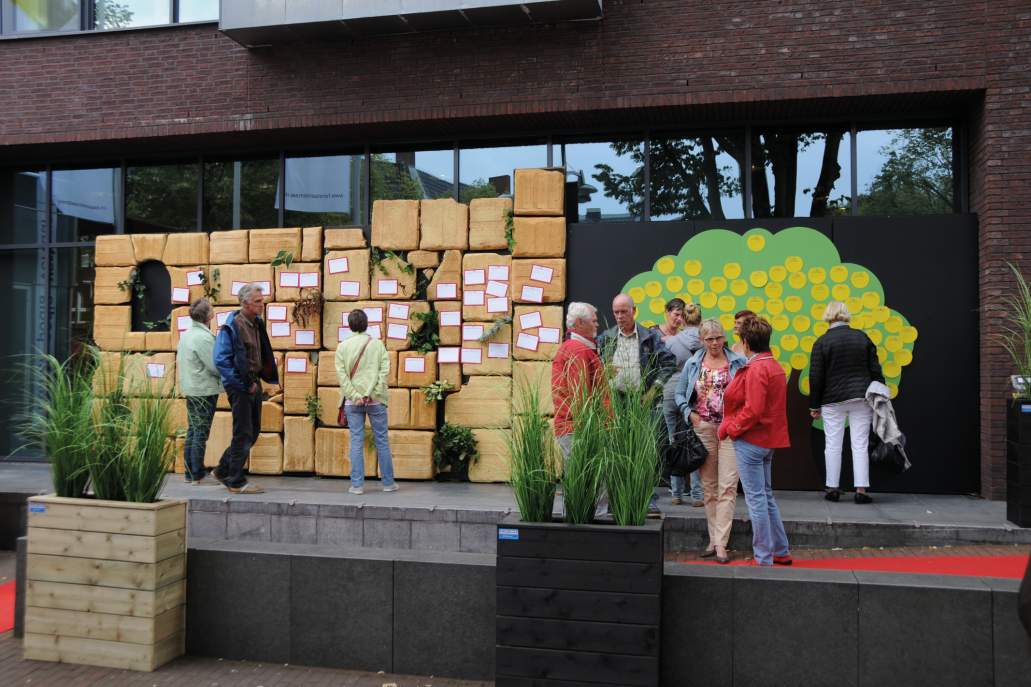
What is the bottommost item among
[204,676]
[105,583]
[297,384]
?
[204,676]

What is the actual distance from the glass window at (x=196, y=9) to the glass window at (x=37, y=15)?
5.76 feet

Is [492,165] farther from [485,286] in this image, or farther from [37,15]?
[37,15]

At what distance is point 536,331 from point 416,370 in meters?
1.53

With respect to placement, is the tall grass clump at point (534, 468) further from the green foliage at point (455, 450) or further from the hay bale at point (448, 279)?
the hay bale at point (448, 279)

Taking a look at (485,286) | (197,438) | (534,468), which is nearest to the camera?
(534,468)

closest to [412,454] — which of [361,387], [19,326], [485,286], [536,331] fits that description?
[361,387]

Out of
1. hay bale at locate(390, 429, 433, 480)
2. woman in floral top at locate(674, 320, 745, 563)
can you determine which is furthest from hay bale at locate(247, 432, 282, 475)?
woman in floral top at locate(674, 320, 745, 563)

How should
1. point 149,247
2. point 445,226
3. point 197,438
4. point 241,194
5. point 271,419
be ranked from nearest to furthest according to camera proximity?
point 197,438 < point 445,226 < point 271,419 < point 149,247 < point 241,194

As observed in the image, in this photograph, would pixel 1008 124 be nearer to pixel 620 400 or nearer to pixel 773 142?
pixel 773 142

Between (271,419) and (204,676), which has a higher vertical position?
(271,419)

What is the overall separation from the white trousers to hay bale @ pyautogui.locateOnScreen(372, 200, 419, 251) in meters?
5.13

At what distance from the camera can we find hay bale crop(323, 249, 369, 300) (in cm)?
1062

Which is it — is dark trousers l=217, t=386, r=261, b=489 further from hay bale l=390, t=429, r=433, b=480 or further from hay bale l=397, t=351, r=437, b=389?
hay bale l=397, t=351, r=437, b=389

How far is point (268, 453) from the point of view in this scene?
34.8ft
